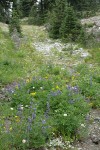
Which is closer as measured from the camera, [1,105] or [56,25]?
[1,105]

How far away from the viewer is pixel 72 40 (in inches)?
892

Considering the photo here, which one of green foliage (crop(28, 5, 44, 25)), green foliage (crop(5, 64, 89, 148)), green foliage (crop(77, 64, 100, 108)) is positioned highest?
green foliage (crop(5, 64, 89, 148))

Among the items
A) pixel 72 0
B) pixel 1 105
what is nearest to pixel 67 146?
pixel 1 105

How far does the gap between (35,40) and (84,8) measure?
756 inches

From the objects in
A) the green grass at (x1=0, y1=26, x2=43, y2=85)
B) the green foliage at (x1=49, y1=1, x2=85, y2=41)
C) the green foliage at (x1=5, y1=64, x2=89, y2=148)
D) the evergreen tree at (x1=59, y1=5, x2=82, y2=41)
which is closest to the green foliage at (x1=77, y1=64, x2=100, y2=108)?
the green foliage at (x1=5, y1=64, x2=89, y2=148)

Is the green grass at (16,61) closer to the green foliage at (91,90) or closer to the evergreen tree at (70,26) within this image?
the evergreen tree at (70,26)

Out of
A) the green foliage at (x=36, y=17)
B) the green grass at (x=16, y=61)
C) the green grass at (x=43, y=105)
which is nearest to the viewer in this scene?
the green grass at (x=43, y=105)

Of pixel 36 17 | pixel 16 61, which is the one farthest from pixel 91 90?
pixel 36 17

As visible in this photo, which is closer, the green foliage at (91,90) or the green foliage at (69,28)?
the green foliage at (91,90)

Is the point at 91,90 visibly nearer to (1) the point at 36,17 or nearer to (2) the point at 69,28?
(2) the point at 69,28

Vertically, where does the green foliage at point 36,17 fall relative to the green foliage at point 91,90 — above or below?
below

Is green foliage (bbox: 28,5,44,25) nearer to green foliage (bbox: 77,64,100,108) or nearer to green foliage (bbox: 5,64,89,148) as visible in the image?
green foliage (bbox: 77,64,100,108)

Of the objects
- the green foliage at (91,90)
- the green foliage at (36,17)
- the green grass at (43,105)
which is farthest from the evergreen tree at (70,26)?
the green foliage at (36,17)

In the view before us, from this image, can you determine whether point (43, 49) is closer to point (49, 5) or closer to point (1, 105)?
point (1, 105)
